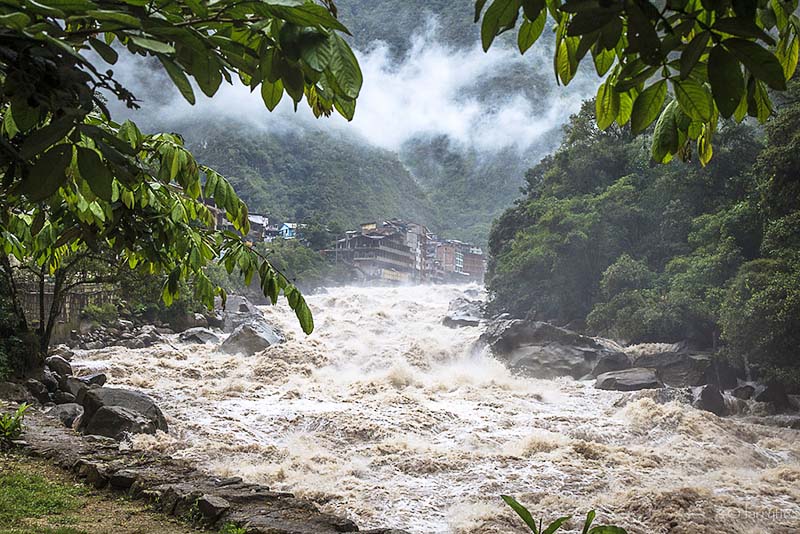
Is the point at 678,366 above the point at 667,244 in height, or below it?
below

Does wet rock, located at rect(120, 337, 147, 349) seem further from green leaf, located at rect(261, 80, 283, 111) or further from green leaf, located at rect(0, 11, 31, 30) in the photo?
green leaf, located at rect(0, 11, 31, 30)

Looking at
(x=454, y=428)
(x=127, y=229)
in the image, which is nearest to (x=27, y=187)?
(x=127, y=229)

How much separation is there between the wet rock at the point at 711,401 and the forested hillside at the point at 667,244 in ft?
3.05

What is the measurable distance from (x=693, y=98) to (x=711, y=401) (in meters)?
11.7

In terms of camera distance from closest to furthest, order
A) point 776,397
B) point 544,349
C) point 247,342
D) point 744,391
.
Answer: point 776,397, point 744,391, point 544,349, point 247,342

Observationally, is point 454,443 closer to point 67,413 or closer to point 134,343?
point 67,413

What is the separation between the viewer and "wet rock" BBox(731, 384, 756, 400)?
456 inches

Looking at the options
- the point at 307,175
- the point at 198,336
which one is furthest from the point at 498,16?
the point at 307,175

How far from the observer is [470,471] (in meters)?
7.47

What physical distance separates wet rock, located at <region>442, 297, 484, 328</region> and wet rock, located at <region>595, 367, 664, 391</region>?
7276 millimetres

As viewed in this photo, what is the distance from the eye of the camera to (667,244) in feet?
57.3

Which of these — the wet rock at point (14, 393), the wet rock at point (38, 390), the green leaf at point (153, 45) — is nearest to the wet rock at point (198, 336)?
the wet rock at point (38, 390)

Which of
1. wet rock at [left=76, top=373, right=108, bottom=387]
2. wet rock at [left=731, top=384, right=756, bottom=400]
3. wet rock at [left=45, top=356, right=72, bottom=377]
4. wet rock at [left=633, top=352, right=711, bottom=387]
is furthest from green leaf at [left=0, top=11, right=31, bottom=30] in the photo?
wet rock at [left=633, top=352, right=711, bottom=387]

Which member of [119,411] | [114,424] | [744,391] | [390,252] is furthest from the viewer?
[390,252]
